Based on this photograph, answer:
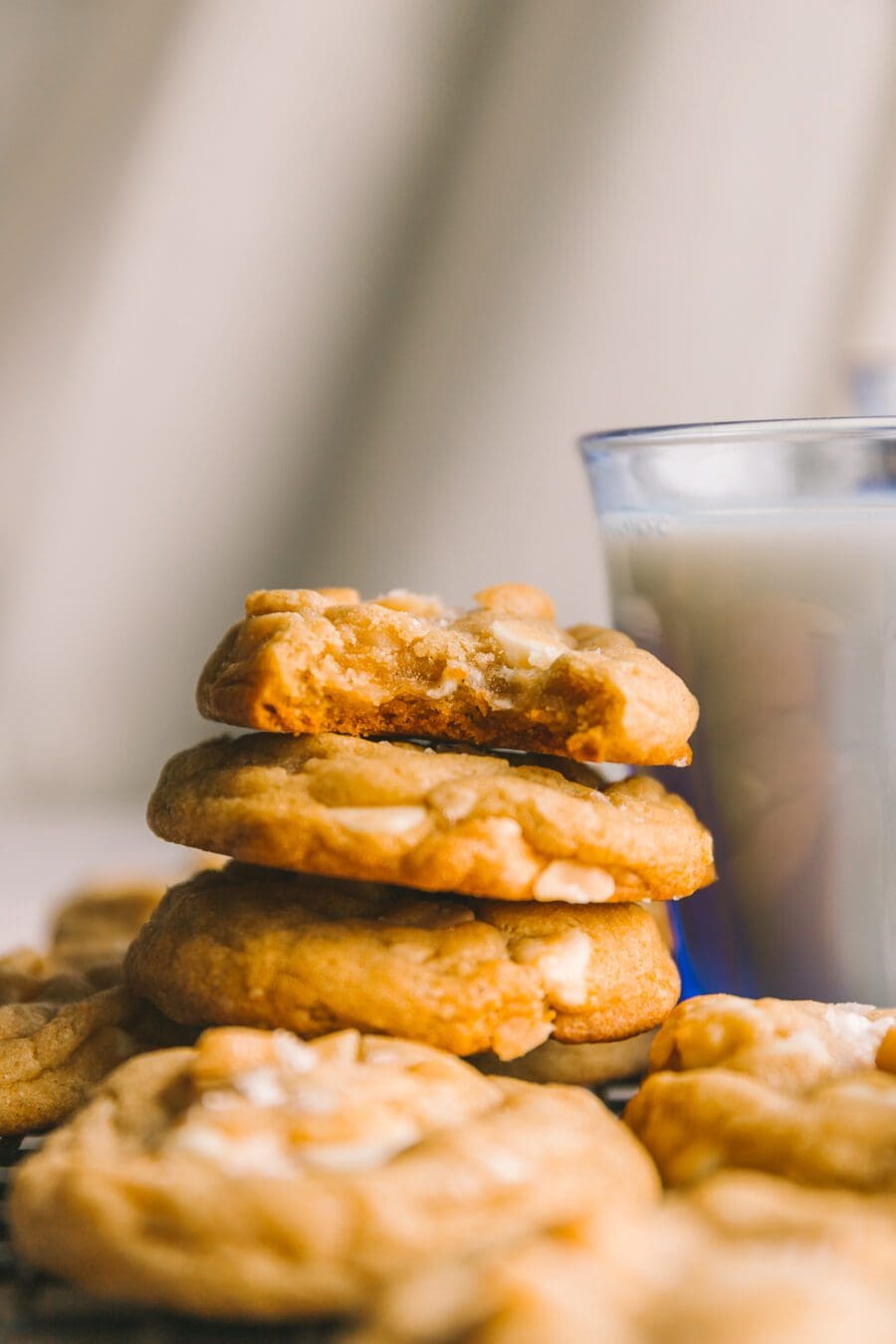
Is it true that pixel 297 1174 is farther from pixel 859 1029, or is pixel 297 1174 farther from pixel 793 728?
pixel 793 728

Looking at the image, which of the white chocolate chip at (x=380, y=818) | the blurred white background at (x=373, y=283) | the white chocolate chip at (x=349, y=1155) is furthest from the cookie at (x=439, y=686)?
the blurred white background at (x=373, y=283)

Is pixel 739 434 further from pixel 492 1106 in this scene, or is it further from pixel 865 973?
pixel 492 1106

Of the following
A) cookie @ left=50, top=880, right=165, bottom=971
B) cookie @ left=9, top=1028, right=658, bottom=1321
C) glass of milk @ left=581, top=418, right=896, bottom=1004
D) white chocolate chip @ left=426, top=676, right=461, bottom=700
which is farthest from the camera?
cookie @ left=50, top=880, right=165, bottom=971

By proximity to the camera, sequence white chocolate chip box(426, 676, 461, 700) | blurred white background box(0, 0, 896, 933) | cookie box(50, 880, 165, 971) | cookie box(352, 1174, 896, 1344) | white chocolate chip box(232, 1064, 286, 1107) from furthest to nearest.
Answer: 1. blurred white background box(0, 0, 896, 933)
2. cookie box(50, 880, 165, 971)
3. white chocolate chip box(426, 676, 461, 700)
4. white chocolate chip box(232, 1064, 286, 1107)
5. cookie box(352, 1174, 896, 1344)

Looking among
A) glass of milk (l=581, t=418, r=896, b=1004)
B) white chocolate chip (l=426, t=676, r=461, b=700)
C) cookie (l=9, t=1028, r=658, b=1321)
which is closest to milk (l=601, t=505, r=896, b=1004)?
glass of milk (l=581, t=418, r=896, b=1004)

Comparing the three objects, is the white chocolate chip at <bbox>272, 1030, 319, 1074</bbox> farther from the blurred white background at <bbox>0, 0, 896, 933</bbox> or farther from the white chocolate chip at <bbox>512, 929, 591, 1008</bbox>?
the blurred white background at <bbox>0, 0, 896, 933</bbox>

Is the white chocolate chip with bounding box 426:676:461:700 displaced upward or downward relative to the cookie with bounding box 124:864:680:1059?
upward

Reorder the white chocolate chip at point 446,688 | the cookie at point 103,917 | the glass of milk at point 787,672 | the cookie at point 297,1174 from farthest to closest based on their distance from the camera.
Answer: the cookie at point 103,917 < the glass of milk at point 787,672 < the white chocolate chip at point 446,688 < the cookie at point 297,1174

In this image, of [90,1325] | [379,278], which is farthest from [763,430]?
[379,278]

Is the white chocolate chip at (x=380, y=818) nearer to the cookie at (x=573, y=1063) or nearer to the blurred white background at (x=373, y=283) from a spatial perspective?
the cookie at (x=573, y=1063)
